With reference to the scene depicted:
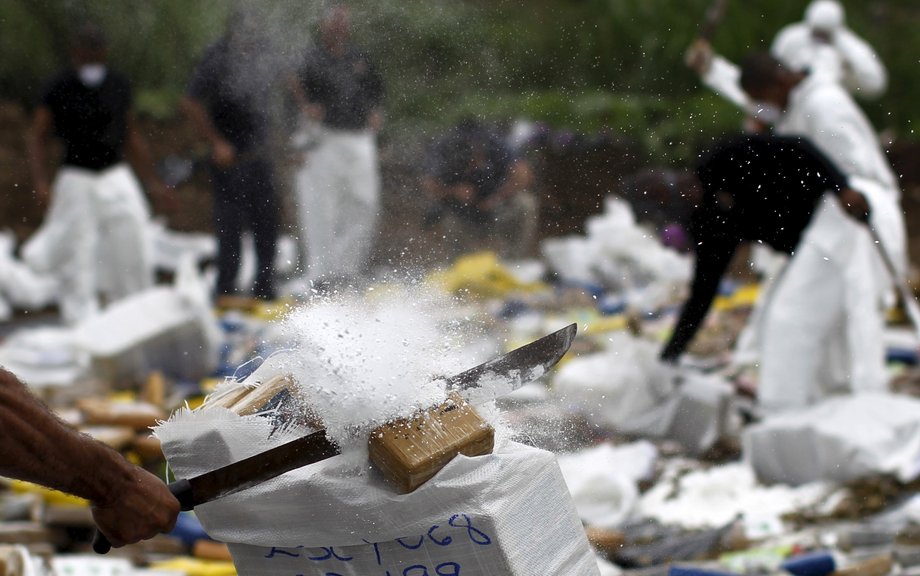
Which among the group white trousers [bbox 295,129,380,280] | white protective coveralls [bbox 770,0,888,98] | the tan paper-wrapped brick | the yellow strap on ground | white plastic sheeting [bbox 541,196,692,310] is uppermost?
the tan paper-wrapped brick

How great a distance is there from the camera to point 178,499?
2178 millimetres

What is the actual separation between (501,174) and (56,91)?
3235 millimetres

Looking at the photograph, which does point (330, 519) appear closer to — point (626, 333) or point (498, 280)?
point (626, 333)

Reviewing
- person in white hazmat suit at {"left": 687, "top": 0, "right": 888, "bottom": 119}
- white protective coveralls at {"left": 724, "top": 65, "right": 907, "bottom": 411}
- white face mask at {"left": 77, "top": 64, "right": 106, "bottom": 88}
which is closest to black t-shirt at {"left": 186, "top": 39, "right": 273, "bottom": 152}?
white face mask at {"left": 77, "top": 64, "right": 106, "bottom": 88}

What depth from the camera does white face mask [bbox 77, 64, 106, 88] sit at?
25.8 feet

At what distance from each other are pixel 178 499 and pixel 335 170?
6416 millimetres

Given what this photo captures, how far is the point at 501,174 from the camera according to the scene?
8875 millimetres

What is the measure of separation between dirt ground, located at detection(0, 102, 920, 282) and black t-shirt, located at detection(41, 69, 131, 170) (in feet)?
3.68

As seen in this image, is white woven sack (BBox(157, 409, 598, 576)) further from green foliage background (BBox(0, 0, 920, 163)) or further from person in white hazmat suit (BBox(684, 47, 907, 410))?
green foliage background (BBox(0, 0, 920, 163))

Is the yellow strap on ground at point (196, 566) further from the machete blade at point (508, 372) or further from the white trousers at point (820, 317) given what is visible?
the white trousers at point (820, 317)

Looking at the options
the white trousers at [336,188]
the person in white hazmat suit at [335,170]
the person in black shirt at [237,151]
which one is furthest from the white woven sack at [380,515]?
the white trousers at [336,188]

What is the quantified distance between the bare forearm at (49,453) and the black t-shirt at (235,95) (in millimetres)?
5243

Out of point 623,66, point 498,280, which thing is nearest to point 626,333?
point 498,280

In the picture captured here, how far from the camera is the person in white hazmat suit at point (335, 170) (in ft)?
24.8
